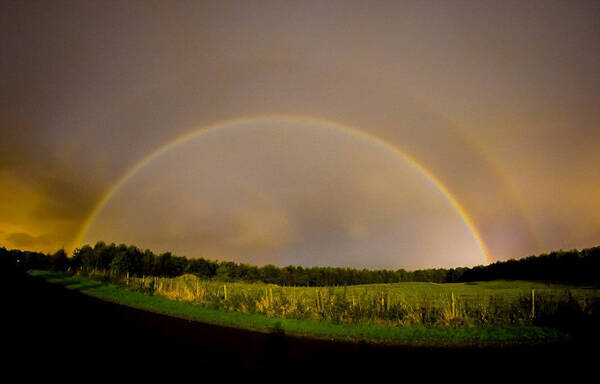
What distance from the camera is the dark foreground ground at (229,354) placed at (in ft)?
31.8

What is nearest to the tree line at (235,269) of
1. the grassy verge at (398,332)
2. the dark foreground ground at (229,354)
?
the grassy verge at (398,332)

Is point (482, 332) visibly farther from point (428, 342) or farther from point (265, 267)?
point (265, 267)

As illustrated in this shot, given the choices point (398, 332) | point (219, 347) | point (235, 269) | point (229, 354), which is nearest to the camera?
point (229, 354)

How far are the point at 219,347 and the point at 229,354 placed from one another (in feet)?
4.19

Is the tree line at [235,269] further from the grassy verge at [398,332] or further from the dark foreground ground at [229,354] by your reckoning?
the dark foreground ground at [229,354]

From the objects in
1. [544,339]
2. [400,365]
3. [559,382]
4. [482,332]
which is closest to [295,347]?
[400,365]

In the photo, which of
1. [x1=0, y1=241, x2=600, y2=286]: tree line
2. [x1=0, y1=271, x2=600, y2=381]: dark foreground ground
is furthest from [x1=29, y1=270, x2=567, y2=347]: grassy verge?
[x1=0, y1=241, x2=600, y2=286]: tree line

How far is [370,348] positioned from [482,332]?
7927 mm

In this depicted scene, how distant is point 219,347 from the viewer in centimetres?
1287

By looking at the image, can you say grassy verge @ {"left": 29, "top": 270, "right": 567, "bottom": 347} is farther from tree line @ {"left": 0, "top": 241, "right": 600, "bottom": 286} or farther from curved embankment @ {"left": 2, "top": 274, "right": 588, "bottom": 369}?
tree line @ {"left": 0, "top": 241, "right": 600, "bottom": 286}

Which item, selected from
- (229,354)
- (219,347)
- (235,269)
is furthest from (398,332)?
(235,269)

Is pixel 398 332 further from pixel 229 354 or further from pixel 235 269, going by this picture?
pixel 235 269

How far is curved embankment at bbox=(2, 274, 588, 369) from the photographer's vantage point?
11.0 meters

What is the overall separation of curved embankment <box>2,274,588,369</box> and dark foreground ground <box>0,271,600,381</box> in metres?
0.03
